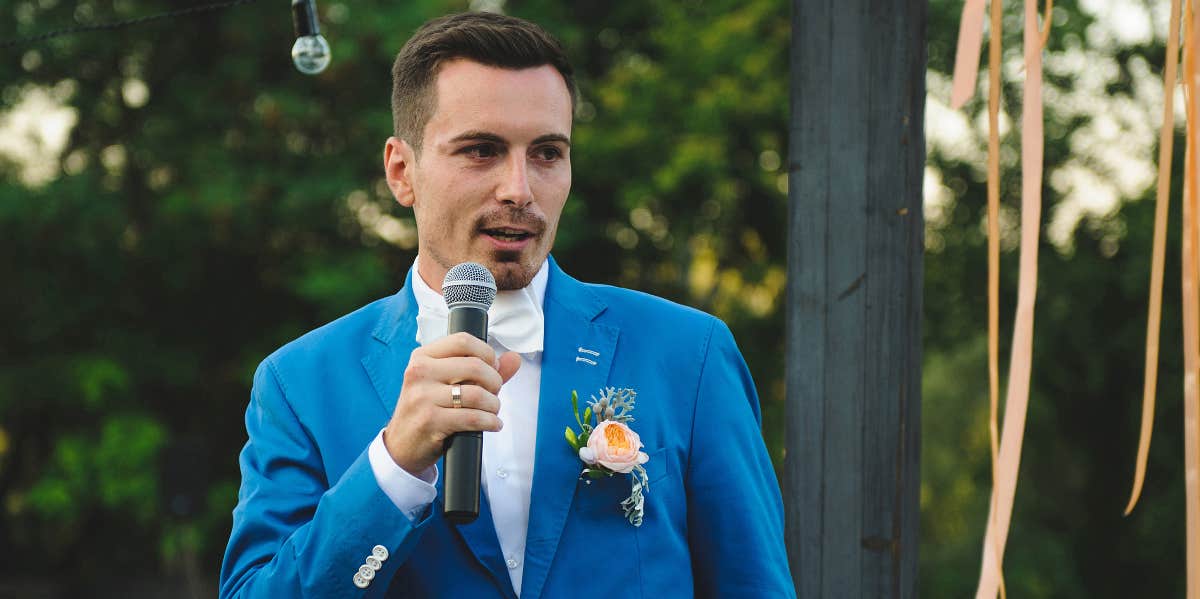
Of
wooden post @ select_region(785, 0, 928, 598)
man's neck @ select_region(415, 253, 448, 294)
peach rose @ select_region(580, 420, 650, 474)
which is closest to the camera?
peach rose @ select_region(580, 420, 650, 474)

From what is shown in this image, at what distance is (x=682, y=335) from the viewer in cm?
230

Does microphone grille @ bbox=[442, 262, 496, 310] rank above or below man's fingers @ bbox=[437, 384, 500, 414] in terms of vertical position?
above

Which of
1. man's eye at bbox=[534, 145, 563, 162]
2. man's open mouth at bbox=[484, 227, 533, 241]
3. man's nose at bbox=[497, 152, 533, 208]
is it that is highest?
man's eye at bbox=[534, 145, 563, 162]

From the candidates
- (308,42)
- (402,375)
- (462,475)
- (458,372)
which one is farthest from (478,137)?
(308,42)

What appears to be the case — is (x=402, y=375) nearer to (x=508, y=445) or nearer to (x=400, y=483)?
(x=508, y=445)

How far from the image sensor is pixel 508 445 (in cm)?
215

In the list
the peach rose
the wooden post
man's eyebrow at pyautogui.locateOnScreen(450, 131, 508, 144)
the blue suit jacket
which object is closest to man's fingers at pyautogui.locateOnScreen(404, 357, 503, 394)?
the blue suit jacket

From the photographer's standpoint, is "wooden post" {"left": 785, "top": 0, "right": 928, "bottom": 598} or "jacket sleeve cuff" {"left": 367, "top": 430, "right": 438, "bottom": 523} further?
"wooden post" {"left": 785, "top": 0, "right": 928, "bottom": 598}

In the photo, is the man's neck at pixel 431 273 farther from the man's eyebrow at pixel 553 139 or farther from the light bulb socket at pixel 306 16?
the light bulb socket at pixel 306 16

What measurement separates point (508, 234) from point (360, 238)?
12720 millimetres

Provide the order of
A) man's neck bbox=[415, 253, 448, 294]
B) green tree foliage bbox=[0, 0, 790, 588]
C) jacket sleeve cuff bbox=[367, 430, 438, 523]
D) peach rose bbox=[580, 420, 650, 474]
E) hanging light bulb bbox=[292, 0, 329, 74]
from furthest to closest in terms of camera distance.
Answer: green tree foliage bbox=[0, 0, 790, 588], hanging light bulb bbox=[292, 0, 329, 74], man's neck bbox=[415, 253, 448, 294], peach rose bbox=[580, 420, 650, 474], jacket sleeve cuff bbox=[367, 430, 438, 523]

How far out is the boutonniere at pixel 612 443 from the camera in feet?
6.64

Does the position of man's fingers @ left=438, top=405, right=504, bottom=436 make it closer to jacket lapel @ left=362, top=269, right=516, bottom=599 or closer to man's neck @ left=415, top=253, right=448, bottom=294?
jacket lapel @ left=362, top=269, right=516, bottom=599

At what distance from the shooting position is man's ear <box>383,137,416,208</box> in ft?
7.57
